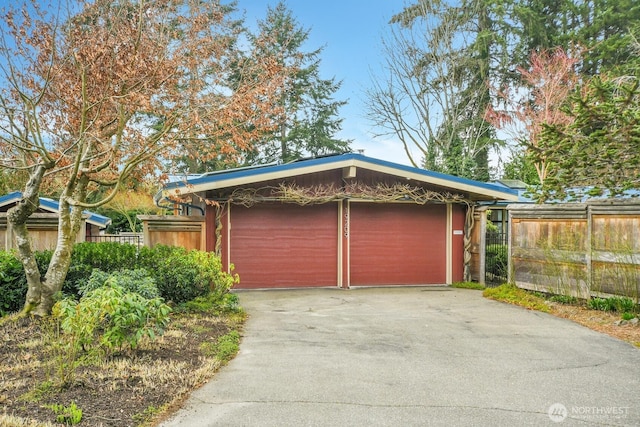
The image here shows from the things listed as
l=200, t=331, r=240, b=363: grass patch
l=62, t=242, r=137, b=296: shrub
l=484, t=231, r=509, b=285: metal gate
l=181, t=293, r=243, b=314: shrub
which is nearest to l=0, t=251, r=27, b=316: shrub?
l=62, t=242, r=137, b=296: shrub

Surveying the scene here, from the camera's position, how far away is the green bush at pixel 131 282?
537 cm

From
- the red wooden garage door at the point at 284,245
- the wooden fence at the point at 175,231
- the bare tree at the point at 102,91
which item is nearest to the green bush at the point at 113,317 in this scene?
the bare tree at the point at 102,91

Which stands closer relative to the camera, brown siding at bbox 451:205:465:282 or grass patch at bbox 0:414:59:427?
grass patch at bbox 0:414:59:427

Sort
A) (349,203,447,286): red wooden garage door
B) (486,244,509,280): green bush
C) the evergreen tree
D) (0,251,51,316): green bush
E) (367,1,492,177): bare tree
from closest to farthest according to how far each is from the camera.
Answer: (0,251,51,316): green bush → (349,203,447,286): red wooden garage door → (486,244,509,280): green bush → (367,1,492,177): bare tree → the evergreen tree

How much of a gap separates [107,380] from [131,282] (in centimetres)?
205

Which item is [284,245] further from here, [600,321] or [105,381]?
[105,381]

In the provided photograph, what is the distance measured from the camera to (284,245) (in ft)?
32.4

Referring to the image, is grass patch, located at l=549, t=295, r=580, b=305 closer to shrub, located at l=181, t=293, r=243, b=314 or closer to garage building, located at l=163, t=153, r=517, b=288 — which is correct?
garage building, located at l=163, t=153, r=517, b=288

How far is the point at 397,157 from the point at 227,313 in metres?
17.0

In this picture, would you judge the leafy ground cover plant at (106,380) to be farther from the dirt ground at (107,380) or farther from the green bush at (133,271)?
the green bush at (133,271)

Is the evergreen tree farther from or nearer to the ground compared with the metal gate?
farther from the ground

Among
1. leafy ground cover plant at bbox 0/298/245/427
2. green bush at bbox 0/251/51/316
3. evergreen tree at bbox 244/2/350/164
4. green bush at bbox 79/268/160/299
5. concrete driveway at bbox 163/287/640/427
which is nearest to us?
leafy ground cover plant at bbox 0/298/245/427

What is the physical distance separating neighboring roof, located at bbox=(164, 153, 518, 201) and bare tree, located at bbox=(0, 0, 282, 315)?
1686 mm

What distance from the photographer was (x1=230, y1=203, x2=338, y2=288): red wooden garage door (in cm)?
968
